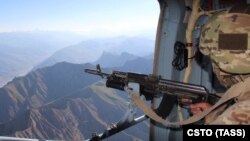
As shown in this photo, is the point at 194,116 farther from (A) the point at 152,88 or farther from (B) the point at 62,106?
(B) the point at 62,106

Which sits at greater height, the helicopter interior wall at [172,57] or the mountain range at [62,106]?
the helicopter interior wall at [172,57]

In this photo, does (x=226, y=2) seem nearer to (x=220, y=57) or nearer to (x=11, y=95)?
(x=220, y=57)

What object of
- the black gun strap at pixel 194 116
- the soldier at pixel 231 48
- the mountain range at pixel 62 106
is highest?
the soldier at pixel 231 48

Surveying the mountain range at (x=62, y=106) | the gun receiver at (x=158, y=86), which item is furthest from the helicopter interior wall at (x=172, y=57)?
the mountain range at (x=62, y=106)

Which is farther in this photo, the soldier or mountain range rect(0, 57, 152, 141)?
mountain range rect(0, 57, 152, 141)

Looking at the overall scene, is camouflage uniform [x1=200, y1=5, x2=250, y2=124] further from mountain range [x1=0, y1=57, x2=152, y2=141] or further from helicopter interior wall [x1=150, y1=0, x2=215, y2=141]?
mountain range [x1=0, y1=57, x2=152, y2=141]

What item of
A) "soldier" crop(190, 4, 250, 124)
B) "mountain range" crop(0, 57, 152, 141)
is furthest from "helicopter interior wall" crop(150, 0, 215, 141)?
"mountain range" crop(0, 57, 152, 141)

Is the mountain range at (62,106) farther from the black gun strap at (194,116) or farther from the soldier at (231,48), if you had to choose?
the soldier at (231,48)

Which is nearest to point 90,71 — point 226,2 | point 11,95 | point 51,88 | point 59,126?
point 226,2

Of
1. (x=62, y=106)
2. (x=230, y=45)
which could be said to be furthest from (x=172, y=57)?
(x=62, y=106)
